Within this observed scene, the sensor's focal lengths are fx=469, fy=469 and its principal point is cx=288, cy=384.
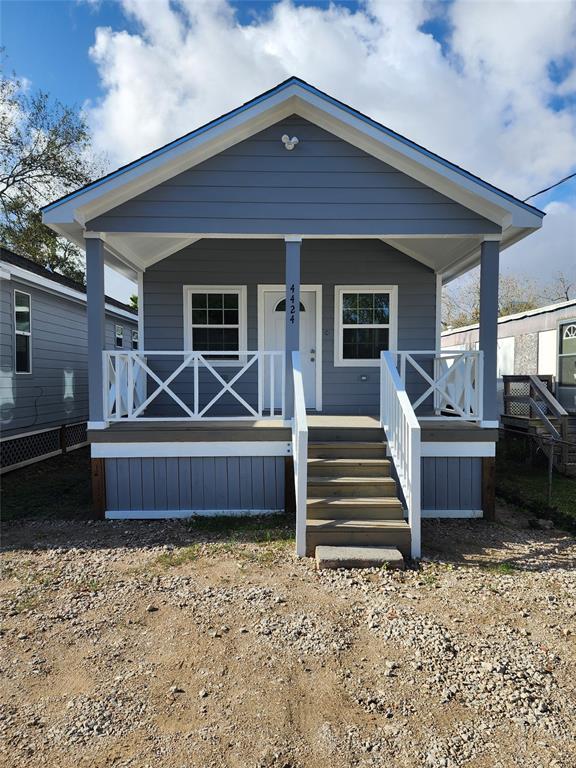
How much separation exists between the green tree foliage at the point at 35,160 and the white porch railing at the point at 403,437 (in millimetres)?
17914

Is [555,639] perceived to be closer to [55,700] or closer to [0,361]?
[55,700]

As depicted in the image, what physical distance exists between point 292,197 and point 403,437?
122 inches

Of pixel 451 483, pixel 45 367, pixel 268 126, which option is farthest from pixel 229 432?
pixel 45 367

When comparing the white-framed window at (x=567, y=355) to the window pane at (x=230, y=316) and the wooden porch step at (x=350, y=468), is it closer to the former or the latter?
the wooden porch step at (x=350, y=468)

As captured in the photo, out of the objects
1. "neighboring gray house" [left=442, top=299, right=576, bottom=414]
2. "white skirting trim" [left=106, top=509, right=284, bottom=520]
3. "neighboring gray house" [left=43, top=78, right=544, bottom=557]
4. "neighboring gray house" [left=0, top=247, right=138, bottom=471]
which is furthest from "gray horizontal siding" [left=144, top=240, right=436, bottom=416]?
"neighboring gray house" [left=442, top=299, right=576, bottom=414]

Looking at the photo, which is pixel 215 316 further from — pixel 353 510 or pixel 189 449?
pixel 353 510

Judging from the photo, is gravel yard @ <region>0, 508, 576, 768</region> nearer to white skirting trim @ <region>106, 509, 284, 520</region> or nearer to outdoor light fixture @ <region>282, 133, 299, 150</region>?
white skirting trim @ <region>106, 509, 284, 520</region>

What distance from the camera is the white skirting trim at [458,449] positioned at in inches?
225

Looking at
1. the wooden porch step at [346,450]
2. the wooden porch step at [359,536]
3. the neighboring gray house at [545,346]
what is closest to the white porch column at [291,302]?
the wooden porch step at [346,450]

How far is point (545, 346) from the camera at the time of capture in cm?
1095

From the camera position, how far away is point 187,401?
290 inches

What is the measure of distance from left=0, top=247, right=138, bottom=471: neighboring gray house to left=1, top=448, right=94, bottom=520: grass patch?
42 centimetres

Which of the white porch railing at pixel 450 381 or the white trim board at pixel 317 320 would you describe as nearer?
the white porch railing at pixel 450 381

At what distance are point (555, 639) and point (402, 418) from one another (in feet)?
7.73
